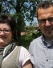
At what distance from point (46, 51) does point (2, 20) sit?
21.4 inches

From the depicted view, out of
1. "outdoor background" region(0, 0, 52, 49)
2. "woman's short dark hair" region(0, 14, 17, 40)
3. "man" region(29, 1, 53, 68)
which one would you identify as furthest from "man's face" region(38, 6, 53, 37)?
"outdoor background" region(0, 0, 52, 49)

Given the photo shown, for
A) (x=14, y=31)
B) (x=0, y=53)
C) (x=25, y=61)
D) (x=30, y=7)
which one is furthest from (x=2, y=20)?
(x=30, y=7)

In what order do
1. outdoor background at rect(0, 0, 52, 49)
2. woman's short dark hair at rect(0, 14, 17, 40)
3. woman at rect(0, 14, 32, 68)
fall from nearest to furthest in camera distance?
woman at rect(0, 14, 32, 68), woman's short dark hair at rect(0, 14, 17, 40), outdoor background at rect(0, 0, 52, 49)

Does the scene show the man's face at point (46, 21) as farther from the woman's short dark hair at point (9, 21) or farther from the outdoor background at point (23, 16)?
the outdoor background at point (23, 16)

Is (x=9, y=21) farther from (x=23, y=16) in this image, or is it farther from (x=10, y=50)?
(x=23, y=16)

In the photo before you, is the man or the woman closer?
the woman

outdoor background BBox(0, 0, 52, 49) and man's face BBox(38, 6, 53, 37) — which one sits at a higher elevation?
man's face BBox(38, 6, 53, 37)

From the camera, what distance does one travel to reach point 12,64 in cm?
215

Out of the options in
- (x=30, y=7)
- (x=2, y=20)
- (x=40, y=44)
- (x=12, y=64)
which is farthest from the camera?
(x=30, y=7)

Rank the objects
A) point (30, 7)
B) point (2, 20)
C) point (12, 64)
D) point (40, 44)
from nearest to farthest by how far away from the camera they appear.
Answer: point (12, 64), point (2, 20), point (40, 44), point (30, 7)

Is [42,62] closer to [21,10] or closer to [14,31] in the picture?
[14,31]

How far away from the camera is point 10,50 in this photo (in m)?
2.21

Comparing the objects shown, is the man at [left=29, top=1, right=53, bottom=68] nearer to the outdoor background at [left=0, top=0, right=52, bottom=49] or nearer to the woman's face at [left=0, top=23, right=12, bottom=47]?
the woman's face at [left=0, top=23, right=12, bottom=47]

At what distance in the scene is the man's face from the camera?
236 cm
